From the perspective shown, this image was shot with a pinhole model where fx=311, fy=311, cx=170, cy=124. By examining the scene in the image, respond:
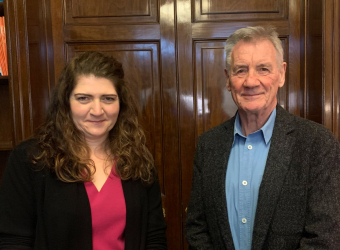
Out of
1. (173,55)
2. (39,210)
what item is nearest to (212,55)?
(173,55)

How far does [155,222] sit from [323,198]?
2.32 ft

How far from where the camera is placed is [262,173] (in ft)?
4.02

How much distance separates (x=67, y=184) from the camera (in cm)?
125

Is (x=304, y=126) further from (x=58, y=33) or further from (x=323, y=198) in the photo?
(x=58, y=33)

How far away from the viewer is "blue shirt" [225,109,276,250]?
47.9 inches

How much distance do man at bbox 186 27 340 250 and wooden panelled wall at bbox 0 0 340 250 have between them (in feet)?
Answer: 1.94

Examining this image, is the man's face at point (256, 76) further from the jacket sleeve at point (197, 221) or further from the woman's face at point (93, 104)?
the woman's face at point (93, 104)

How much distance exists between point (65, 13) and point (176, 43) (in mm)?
731

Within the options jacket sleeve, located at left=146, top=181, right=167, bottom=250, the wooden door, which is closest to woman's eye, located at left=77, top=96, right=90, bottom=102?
jacket sleeve, located at left=146, top=181, right=167, bottom=250

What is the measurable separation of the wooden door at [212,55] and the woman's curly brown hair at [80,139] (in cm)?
60

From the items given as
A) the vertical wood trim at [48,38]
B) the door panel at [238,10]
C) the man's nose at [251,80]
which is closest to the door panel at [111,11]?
the vertical wood trim at [48,38]

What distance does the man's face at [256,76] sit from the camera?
4.01ft

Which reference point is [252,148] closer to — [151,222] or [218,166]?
[218,166]

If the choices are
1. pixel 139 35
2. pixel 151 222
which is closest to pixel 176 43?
pixel 139 35
